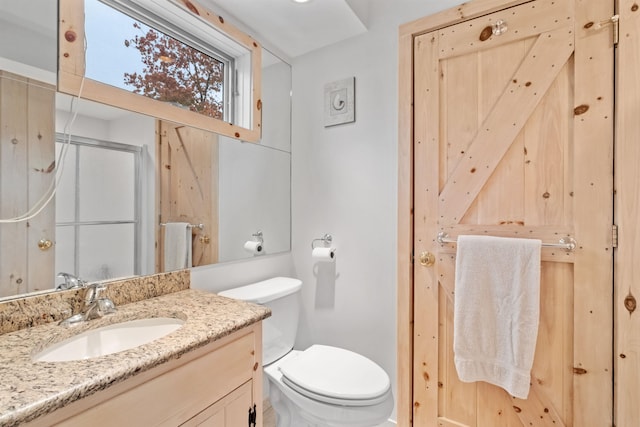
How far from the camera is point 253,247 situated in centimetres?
174

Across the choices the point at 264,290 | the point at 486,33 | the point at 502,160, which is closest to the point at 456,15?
the point at 486,33

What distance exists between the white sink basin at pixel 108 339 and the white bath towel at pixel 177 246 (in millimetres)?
311

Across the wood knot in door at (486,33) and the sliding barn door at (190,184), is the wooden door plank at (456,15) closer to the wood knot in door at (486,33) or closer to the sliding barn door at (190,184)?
the wood knot in door at (486,33)

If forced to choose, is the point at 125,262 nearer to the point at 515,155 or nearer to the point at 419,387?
the point at 419,387

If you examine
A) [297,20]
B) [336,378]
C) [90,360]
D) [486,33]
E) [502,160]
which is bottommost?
[336,378]

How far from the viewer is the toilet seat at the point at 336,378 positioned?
1.18 metres

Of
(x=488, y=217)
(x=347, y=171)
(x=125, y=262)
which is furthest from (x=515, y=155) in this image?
(x=125, y=262)

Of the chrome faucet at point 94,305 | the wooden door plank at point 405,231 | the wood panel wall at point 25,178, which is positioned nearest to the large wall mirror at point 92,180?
the wood panel wall at point 25,178

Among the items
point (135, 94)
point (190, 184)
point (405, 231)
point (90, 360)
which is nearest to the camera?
point (90, 360)

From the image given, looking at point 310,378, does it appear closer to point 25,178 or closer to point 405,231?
point 405,231

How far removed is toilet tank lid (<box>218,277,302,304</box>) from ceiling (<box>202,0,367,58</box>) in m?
1.43

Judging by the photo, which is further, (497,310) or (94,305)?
(497,310)

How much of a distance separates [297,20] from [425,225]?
4.22 feet

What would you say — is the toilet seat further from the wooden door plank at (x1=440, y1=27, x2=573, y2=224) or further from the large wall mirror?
the wooden door plank at (x1=440, y1=27, x2=573, y2=224)
